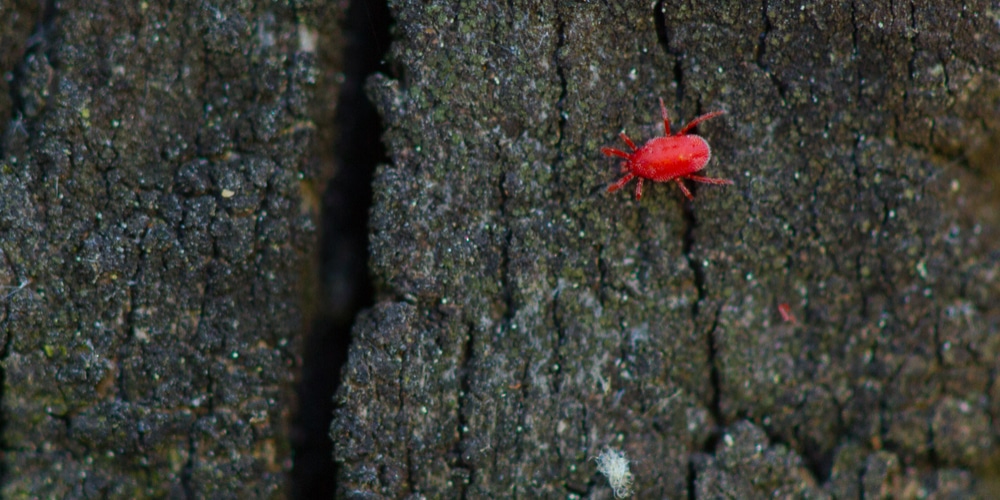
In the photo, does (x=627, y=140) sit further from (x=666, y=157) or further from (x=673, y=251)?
(x=673, y=251)

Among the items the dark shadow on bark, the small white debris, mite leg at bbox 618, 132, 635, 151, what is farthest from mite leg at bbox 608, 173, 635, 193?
the small white debris

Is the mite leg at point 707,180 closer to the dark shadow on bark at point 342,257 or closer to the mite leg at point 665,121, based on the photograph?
the mite leg at point 665,121

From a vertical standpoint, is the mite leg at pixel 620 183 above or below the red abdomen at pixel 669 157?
below

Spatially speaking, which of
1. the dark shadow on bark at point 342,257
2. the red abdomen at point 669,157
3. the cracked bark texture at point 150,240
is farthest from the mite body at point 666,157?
the cracked bark texture at point 150,240

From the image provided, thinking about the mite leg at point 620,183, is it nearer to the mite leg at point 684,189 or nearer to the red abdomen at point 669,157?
the red abdomen at point 669,157

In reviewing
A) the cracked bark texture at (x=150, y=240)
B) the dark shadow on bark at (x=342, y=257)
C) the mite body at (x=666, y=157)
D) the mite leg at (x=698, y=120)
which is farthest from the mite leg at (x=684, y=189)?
the cracked bark texture at (x=150, y=240)

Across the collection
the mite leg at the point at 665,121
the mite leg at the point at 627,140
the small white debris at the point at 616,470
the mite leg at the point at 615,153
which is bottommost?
the small white debris at the point at 616,470

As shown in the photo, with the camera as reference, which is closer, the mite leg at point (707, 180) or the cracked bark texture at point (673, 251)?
the cracked bark texture at point (673, 251)

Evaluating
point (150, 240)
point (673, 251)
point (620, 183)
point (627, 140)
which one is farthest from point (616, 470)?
point (150, 240)
